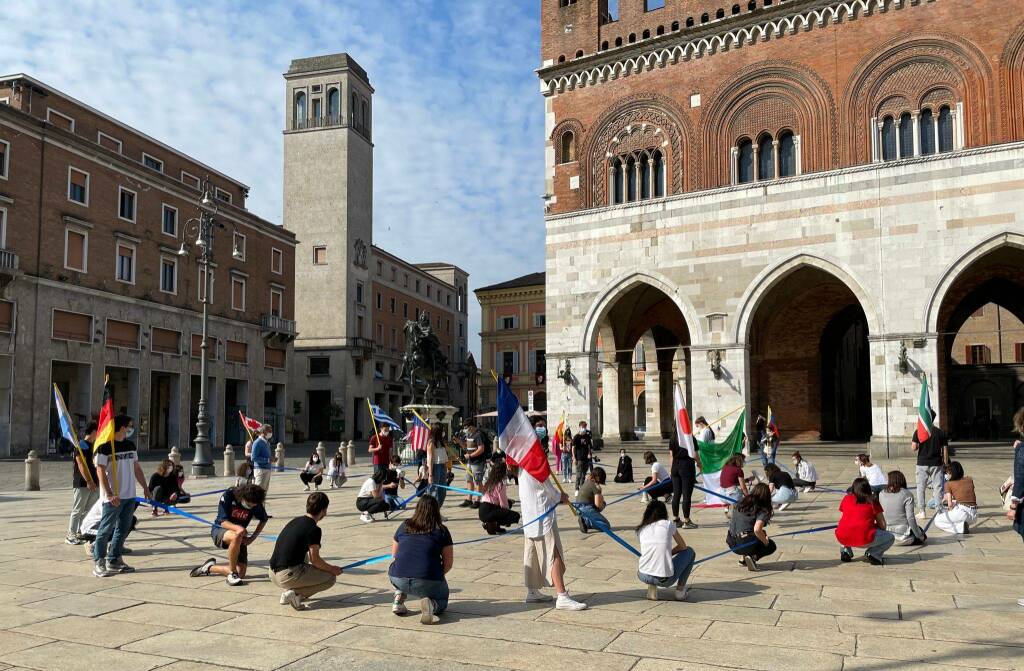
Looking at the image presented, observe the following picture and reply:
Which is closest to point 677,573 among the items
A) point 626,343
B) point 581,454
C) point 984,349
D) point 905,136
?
point 581,454

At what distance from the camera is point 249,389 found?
4684 centimetres

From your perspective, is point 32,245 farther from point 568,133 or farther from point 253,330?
point 568,133

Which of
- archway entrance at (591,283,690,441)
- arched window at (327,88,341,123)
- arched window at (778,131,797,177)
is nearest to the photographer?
arched window at (778,131,797,177)

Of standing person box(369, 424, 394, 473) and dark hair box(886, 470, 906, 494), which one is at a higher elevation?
standing person box(369, 424, 394, 473)

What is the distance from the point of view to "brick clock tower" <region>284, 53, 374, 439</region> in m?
57.6

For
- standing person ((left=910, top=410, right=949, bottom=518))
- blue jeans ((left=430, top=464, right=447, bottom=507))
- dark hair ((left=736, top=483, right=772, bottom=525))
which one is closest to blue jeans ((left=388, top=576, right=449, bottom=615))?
dark hair ((left=736, top=483, right=772, bottom=525))

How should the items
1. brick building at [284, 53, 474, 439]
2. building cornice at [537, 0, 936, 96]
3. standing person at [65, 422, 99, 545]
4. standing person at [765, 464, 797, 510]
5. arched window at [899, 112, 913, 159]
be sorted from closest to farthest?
1. standing person at [65, 422, 99, 545]
2. standing person at [765, 464, 797, 510]
3. arched window at [899, 112, 913, 159]
4. building cornice at [537, 0, 936, 96]
5. brick building at [284, 53, 474, 439]

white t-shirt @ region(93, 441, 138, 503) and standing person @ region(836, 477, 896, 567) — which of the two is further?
standing person @ region(836, 477, 896, 567)

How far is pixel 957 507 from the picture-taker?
11.9 m

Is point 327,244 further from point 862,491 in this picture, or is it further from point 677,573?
point 677,573

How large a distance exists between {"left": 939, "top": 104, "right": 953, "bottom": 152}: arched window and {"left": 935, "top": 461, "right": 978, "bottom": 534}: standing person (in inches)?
673

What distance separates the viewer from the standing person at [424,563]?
23.0ft

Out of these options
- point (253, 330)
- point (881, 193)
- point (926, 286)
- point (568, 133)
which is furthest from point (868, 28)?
point (253, 330)

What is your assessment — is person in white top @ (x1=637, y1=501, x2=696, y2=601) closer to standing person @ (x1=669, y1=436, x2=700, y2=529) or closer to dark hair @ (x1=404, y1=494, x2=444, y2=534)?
dark hair @ (x1=404, y1=494, x2=444, y2=534)
